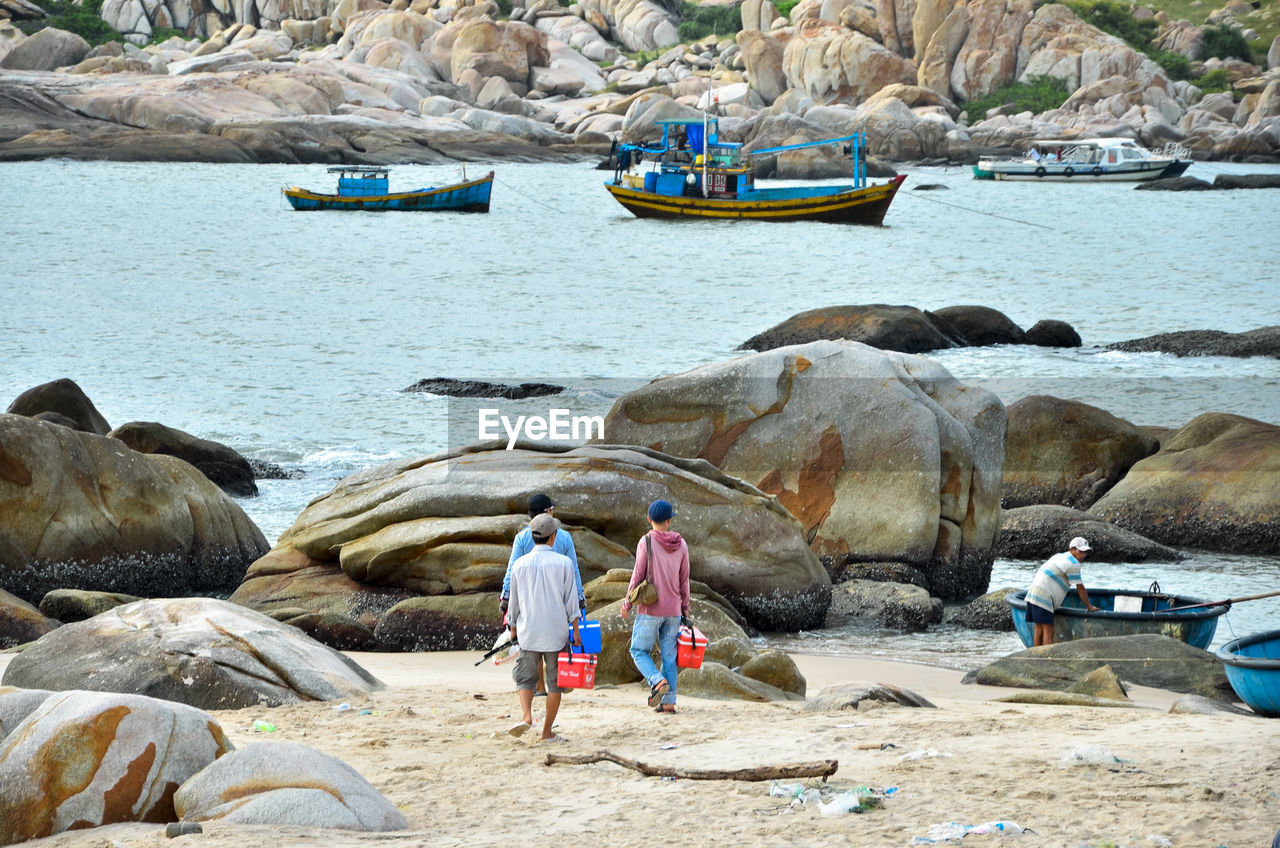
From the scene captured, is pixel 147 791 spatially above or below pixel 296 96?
below

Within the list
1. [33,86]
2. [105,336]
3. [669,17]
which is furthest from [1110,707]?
[669,17]

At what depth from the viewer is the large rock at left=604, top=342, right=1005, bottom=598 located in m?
14.8

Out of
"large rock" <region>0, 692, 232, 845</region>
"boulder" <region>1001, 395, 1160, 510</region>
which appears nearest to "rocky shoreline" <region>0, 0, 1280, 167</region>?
"boulder" <region>1001, 395, 1160, 510</region>

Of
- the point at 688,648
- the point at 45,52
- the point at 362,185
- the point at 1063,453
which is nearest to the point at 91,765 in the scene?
the point at 688,648

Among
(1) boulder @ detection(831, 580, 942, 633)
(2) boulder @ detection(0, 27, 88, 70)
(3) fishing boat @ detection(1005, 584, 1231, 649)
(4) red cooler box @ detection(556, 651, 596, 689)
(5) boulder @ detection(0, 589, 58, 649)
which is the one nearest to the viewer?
A: (4) red cooler box @ detection(556, 651, 596, 689)

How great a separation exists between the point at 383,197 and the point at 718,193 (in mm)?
16017

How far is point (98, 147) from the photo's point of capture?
3538 inches

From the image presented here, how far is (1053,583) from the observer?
12.1 meters

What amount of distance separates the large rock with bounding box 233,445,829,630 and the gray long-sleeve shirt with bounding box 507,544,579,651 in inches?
157

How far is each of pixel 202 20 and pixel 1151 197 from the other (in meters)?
91.9

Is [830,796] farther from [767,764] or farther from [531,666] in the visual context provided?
[531,666]

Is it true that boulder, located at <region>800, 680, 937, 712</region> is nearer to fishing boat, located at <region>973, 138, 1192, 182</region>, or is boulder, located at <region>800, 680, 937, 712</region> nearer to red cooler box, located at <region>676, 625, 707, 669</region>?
red cooler box, located at <region>676, 625, 707, 669</region>

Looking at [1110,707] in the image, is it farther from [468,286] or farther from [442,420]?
[468,286]

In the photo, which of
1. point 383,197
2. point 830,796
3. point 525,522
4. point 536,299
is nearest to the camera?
point 830,796
